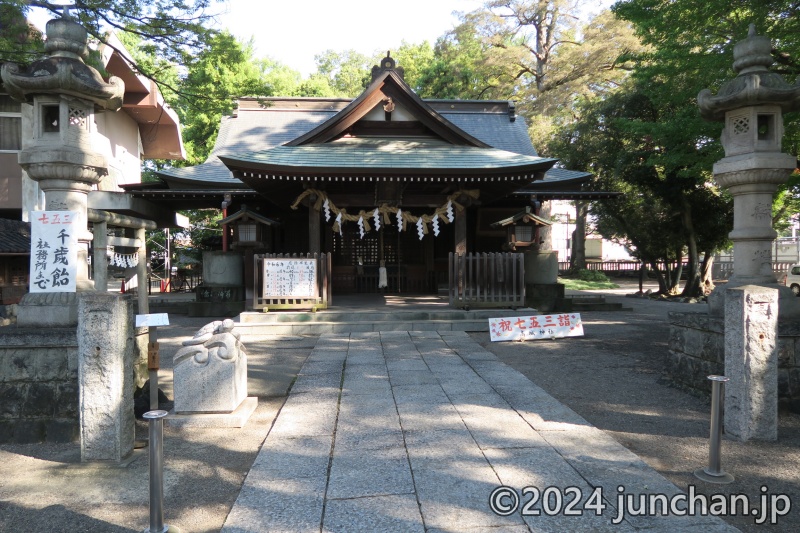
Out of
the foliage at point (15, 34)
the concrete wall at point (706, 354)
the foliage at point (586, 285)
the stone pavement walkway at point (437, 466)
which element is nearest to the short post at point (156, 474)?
the stone pavement walkway at point (437, 466)

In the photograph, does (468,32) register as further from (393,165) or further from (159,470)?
(159,470)

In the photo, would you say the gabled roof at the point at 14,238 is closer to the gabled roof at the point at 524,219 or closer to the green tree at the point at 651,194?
the gabled roof at the point at 524,219

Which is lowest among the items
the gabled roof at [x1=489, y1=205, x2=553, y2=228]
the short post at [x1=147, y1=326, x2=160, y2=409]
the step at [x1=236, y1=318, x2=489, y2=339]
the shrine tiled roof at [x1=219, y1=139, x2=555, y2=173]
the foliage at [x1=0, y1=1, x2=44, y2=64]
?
the step at [x1=236, y1=318, x2=489, y2=339]

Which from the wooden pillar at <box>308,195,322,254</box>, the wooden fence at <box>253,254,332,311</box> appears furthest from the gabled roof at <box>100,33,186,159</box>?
the wooden fence at <box>253,254,332,311</box>

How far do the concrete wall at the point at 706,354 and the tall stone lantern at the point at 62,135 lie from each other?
695 centimetres

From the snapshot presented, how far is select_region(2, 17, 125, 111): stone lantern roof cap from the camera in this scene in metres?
4.58

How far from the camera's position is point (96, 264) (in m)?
4.62

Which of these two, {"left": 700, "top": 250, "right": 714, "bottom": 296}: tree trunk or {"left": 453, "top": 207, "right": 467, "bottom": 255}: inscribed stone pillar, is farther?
{"left": 700, "top": 250, "right": 714, "bottom": 296}: tree trunk

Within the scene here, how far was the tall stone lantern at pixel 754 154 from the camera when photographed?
518 centimetres

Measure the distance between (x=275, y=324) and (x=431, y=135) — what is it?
22.1 ft

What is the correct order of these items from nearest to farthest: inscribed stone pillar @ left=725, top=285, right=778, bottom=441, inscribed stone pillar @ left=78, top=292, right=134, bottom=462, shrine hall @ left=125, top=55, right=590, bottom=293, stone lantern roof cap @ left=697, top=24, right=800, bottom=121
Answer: inscribed stone pillar @ left=78, top=292, right=134, bottom=462 → inscribed stone pillar @ left=725, top=285, right=778, bottom=441 → stone lantern roof cap @ left=697, top=24, right=800, bottom=121 → shrine hall @ left=125, top=55, right=590, bottom=293

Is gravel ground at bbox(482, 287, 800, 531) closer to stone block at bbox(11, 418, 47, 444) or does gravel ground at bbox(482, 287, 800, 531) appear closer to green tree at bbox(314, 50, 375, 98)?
stone block at bbox(11, 418, 47, 444)

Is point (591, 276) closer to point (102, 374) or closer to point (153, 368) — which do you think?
point (153, 368)

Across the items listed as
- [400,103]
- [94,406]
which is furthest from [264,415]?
[400,103]
